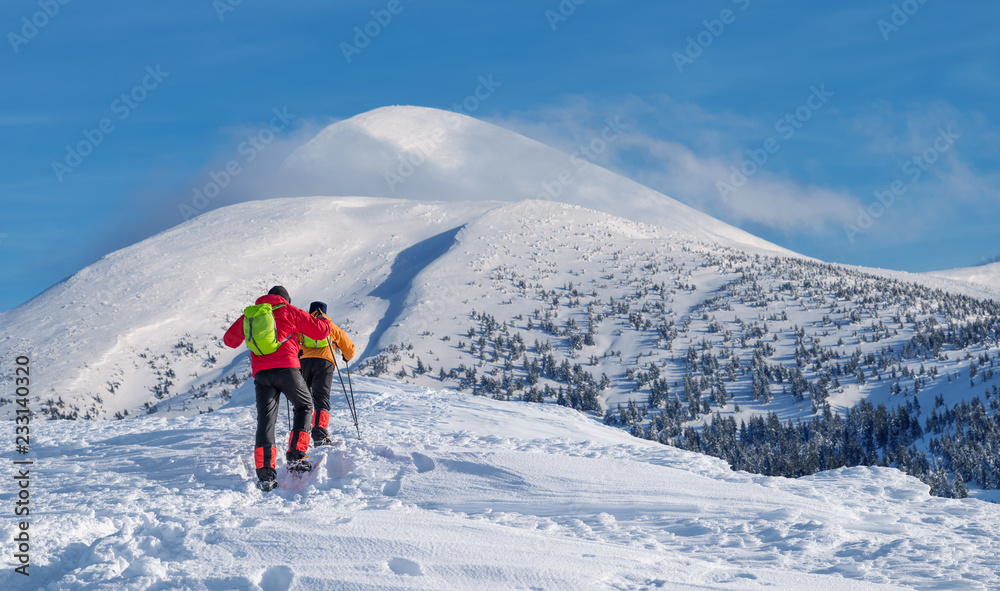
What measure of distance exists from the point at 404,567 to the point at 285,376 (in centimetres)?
446

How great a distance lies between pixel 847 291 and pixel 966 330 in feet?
86.2

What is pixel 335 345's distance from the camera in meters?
12.1

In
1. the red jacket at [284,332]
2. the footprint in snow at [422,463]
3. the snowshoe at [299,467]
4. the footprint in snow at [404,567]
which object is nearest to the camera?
the footprint in snow at [404,567]

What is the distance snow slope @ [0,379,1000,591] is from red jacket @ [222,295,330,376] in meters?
1.60

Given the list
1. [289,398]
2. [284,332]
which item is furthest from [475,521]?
[284,332]

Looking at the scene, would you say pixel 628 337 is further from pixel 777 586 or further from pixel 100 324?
pixel 777 586

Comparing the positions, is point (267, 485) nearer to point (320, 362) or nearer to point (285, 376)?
point (285, 376)

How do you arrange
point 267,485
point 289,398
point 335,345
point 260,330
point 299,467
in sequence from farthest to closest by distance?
point 335,345 < point 289,398 < point 260,330 < point 299,467 < point 267,485

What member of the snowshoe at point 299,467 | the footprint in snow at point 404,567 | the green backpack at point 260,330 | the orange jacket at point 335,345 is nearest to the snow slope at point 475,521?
the footprint in snow at point 404,567

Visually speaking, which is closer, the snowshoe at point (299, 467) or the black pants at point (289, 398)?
the snowshoe at point (299, 467)

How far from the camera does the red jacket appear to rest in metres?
Answer: 10.3

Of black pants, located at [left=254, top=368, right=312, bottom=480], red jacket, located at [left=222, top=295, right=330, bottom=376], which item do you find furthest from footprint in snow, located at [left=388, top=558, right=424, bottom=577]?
red jacket, located at [left=222, top=295, right=330, bottom=376]

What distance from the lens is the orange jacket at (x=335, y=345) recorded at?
1152 cm

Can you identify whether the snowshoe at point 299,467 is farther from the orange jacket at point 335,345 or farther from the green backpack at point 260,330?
the orange jacket at point 335,345
